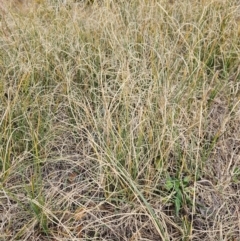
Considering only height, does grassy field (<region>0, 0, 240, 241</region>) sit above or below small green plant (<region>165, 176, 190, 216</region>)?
above

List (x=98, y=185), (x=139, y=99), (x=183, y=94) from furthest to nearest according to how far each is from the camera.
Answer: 1. (x=183, y=94)
2. (x=139, y=99)
3. (x=98, y=185)

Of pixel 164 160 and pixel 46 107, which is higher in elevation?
pixel 46 107

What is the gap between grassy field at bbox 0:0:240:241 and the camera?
146 centimetres

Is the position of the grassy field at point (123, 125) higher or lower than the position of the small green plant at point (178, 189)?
higher

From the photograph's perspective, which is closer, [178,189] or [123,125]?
[178,189]

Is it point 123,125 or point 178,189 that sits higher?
point 123,125

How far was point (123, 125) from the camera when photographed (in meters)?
1.66

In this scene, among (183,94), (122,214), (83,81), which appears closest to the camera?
(122,214)

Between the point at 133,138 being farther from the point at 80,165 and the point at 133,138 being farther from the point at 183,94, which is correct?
the point at 183,94

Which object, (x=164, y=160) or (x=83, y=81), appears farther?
(x=83, y=81)

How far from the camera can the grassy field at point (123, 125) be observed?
1460 millimetres

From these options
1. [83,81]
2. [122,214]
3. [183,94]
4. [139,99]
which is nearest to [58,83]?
[83,81]

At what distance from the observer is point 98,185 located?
1533 mm

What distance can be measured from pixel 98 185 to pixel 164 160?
0.28m
